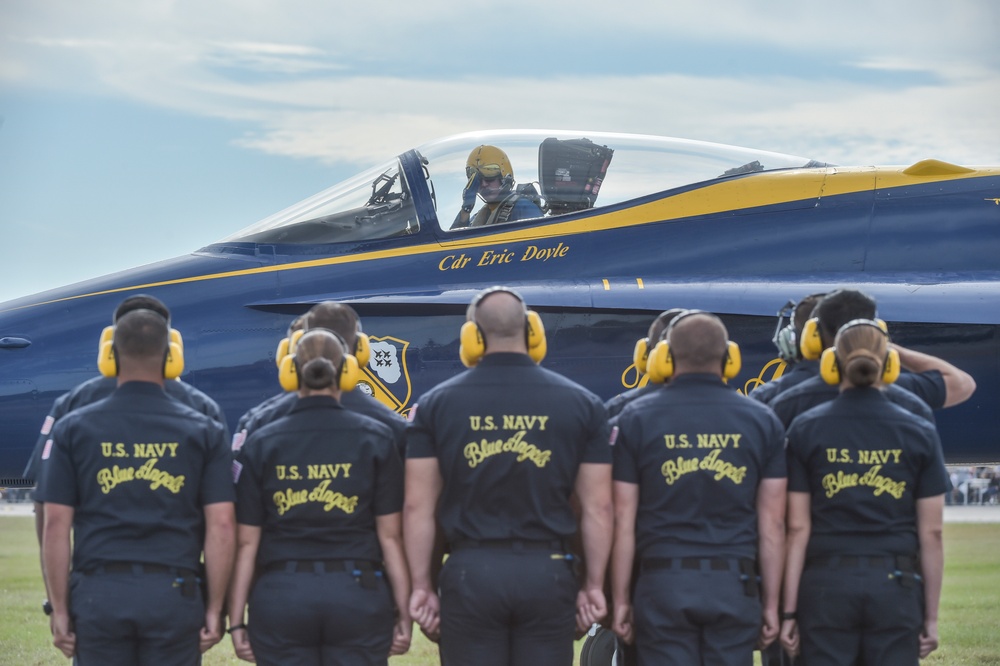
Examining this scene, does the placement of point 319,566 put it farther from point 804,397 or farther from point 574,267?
point 574,267

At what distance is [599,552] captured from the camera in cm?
494

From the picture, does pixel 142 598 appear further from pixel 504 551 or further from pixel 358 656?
pixel 504 551

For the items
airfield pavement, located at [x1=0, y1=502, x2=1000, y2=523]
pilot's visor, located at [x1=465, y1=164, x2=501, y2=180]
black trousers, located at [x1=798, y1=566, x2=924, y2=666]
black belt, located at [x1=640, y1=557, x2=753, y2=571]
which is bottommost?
airfield pavement, located at [x1=0, y1=502, x2=1000, y2=523]

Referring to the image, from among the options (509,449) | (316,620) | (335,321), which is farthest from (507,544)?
(335,321)

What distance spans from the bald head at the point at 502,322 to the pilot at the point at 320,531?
2.01 ft

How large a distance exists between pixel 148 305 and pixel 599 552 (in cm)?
242

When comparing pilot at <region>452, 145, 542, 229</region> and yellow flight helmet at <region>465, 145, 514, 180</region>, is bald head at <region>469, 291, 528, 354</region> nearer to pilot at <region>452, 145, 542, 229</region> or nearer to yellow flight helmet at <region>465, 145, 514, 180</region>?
pilot at <region>452, 145, 542, 229</region>

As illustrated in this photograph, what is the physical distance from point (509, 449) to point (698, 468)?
827 mm

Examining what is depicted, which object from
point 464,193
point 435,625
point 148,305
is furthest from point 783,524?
point 464,193

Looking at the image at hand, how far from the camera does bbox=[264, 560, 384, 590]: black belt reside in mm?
4871

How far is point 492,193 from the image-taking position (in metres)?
Result: 7.86

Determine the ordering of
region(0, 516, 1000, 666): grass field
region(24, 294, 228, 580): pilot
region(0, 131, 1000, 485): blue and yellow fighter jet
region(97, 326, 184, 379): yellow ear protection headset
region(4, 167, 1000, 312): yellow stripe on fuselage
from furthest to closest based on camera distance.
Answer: region(0, 516, 1000, 666): grass field → region(4, 167, 1000, 312): yellow stripe on fuselage → region(0, 131, 1000, 485): blue and yellow fighter jet → region(24, 294, 228, 580): pilot → region(97, 326, 184, 379): yellow ear protection headset

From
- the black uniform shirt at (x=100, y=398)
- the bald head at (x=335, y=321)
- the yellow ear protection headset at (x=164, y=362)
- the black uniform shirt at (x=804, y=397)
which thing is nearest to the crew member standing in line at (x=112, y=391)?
the black uniform shirt at (x=100, y=398)

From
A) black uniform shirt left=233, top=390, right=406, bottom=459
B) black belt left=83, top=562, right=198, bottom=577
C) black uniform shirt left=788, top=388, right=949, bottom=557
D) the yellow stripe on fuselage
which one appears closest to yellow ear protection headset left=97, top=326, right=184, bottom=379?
black uniform shirt left=233, top=390, right=406, bottom=459
